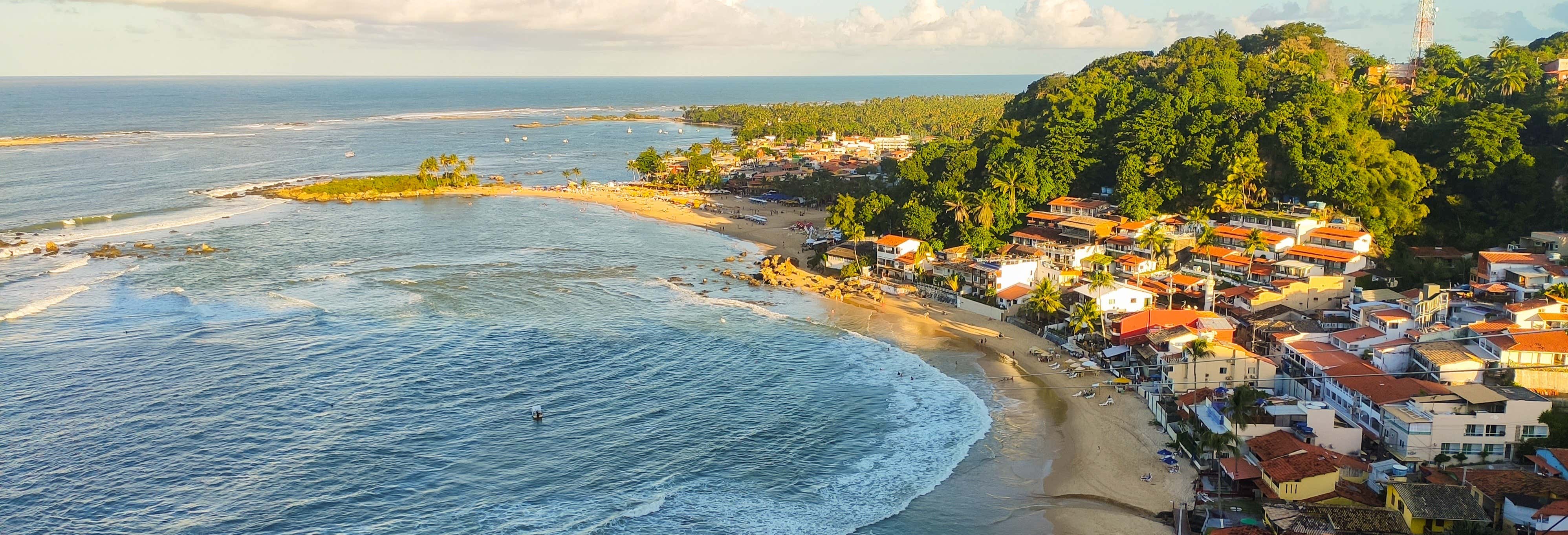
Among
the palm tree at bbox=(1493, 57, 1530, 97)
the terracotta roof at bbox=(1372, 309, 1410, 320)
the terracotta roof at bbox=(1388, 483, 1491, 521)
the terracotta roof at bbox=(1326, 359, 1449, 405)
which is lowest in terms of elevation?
the terracotta roof at bbox=(1388, 483, 1491, 521)

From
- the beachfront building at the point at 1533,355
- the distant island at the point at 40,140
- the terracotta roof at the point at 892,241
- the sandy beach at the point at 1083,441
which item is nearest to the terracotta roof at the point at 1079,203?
the terracotta roof at the point at 892,241

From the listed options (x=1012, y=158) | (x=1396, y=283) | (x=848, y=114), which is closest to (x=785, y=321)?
(x=1012, y=158)

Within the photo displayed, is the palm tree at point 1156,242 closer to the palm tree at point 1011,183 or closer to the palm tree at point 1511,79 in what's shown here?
the palm tree at point 1011,183

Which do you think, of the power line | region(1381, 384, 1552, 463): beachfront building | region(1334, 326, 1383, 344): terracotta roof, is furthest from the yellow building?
region(1334, 326, 1383, 344): terracotta roof

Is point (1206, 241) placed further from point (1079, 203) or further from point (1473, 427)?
point (1473, 427)

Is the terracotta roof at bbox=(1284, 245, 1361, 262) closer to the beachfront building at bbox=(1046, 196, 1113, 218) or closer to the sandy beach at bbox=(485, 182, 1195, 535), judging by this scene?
the beachfront building at bbox=(1046, 196, 1113, 218)

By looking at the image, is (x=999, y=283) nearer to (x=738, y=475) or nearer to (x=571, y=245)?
(x=738, y=475)

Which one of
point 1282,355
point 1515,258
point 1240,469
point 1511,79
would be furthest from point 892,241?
point 1511,79

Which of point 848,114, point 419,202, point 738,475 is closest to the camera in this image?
point 738,475
